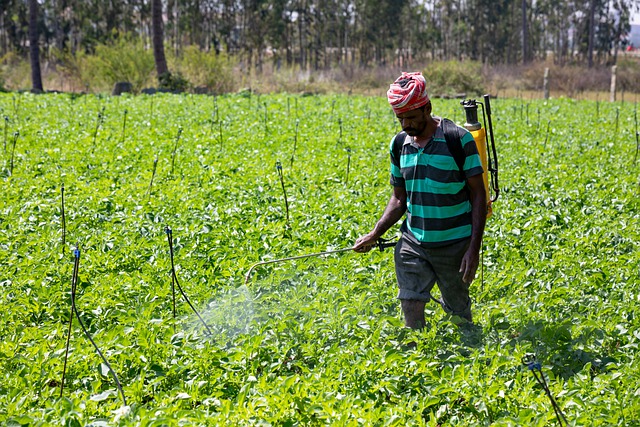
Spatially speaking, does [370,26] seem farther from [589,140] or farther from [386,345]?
[386,345]

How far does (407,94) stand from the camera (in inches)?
143

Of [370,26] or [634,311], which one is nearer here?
[634,311]

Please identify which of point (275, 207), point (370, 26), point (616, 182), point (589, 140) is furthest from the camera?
point (370, 26)

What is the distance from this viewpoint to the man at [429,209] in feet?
12.2

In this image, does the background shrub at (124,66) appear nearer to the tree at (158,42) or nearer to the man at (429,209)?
the tree at (158,42)

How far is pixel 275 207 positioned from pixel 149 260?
184 cm

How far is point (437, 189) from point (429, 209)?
0.42 ft

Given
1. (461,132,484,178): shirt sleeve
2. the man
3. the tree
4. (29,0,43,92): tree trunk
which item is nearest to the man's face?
the man

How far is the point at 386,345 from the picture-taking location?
3.88 metres

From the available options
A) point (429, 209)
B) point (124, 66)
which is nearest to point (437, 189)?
point (429, 209)

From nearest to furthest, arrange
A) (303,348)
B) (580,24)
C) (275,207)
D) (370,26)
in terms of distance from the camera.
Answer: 1. (303,348)
2. (275,207)
3. (370,26)
4. (580,24)

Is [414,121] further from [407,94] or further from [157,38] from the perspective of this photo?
[157,38]

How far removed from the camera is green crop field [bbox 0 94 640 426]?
335 centimetres

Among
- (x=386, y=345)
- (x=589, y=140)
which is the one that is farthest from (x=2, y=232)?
(x=589, y=140)
